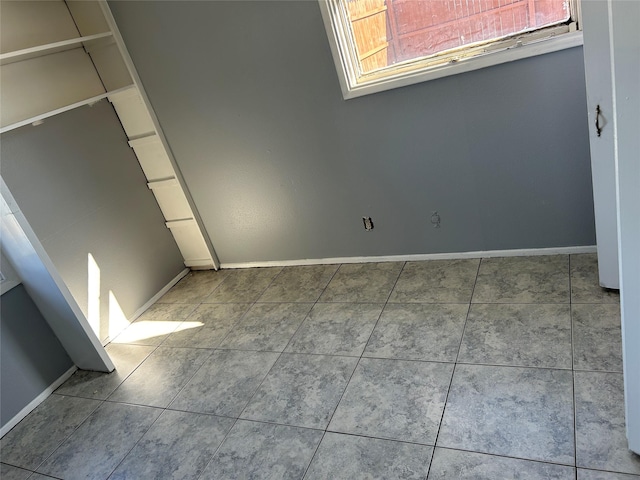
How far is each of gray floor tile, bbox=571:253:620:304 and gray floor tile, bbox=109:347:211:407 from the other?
84.2 inches

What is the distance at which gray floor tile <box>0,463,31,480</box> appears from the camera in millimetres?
2355

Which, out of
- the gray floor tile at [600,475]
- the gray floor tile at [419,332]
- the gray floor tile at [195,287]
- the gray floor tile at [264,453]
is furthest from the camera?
the gray floor tile at [195,287]

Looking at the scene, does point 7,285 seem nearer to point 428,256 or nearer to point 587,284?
point 428,256

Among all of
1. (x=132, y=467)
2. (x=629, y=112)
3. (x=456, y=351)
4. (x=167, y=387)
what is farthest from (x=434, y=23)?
(x=132, y=467)

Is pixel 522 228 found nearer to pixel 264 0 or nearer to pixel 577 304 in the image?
pixel 577 304

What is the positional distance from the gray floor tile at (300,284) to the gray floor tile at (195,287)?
1.83 ft

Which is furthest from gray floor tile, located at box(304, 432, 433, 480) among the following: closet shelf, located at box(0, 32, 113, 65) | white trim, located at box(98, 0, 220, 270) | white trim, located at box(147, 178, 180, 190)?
closet shelf, located at box(0, 32, 113, 65)

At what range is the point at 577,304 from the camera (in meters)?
2.39

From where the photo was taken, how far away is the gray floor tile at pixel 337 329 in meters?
2.61

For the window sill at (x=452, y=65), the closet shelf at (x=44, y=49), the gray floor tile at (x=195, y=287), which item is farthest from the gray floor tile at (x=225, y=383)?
the closet shelf at (x=44, y=49)

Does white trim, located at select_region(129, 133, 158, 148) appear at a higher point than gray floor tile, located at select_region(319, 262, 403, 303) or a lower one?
higher

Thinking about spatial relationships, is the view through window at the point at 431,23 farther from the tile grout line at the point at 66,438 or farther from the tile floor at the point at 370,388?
the tile grout line at the point at 66,438

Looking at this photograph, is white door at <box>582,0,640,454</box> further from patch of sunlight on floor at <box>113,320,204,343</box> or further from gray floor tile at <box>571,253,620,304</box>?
patch of sunlight on floor at <box>113,320,204,343</box>

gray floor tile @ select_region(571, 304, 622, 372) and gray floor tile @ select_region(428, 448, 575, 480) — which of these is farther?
gray floor tile @ select_region(571, 304, 622, 372)
